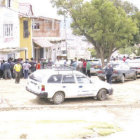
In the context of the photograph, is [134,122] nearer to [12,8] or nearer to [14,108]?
[14,108]

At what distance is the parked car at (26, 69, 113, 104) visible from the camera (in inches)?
530

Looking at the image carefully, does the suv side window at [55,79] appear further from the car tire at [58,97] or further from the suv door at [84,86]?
the suv door at [84,86]

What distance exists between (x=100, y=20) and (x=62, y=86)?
2159 cm

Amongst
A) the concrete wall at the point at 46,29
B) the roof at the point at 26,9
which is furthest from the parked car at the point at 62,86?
the concrete wall at the point at 46,29

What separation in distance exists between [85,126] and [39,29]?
28.0 m

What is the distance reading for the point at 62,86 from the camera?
1391 cm

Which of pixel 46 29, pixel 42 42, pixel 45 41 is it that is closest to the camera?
pixel 42 42

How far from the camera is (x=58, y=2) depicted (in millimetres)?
35938

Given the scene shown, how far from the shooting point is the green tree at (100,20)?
111 feet

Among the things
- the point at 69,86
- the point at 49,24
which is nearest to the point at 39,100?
the point at 69,86

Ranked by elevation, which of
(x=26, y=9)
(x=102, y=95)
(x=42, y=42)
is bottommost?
(x=102, y=95)

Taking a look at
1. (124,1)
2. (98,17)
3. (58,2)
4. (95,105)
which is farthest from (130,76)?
(124,1)

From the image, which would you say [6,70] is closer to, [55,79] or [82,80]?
[82,80]

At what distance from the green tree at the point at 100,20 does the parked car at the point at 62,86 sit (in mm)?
19714
